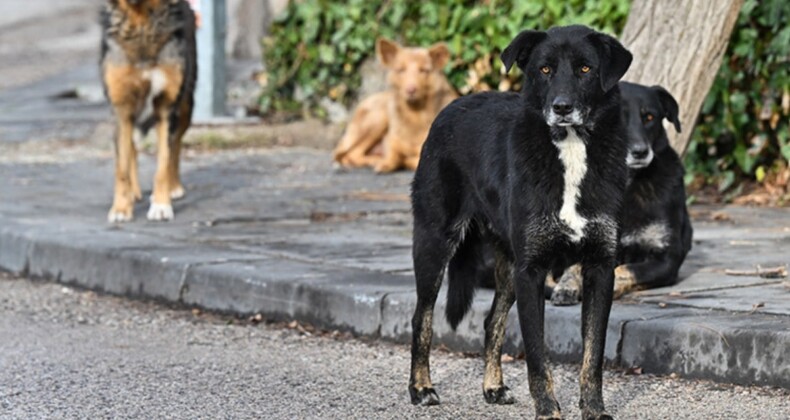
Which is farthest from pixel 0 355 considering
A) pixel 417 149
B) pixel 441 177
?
pixel 417 149

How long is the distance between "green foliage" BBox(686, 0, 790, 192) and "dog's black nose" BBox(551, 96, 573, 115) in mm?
5100

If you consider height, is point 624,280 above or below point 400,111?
above

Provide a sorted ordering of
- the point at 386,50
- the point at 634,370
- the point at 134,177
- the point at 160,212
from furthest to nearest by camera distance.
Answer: the point at 386,50, the point at 134,177, the point at 160,212, the point at 634,370

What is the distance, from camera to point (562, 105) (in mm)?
4625

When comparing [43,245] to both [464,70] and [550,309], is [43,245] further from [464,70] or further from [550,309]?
[464,70]

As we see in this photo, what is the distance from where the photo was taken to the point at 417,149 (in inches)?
495

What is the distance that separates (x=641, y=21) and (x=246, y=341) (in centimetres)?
339

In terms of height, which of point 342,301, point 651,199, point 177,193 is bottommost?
point 177,193

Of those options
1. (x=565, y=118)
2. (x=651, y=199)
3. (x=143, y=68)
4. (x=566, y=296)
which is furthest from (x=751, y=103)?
(x=565, y=118)

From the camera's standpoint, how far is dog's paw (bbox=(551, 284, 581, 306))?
20.4ft

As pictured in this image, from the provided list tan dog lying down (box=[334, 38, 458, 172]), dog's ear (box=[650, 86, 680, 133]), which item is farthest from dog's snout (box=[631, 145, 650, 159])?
tan dog lying down (box=[334, 38, 458, 172])

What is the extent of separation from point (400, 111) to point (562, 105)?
27.1 ft

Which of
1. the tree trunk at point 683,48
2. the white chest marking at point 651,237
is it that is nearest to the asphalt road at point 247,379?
the white chest marking at point 651,237

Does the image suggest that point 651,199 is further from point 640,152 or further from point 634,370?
point 634,370
